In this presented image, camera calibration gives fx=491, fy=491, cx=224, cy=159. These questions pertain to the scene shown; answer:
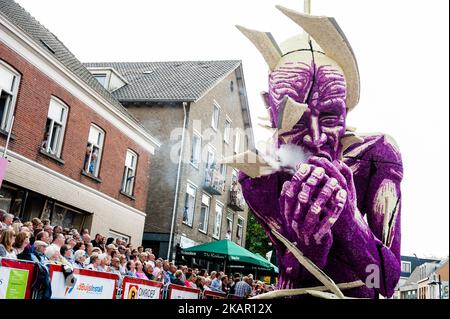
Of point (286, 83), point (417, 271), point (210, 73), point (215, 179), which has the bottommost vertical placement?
point (417, 271)

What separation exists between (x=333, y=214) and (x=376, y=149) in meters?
0.61

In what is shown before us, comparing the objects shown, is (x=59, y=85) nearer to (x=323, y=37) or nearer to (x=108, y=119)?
(x=108, y=119)

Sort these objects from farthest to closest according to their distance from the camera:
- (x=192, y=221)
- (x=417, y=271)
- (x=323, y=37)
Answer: (x=192, y=221)
(x=417, y=271)
(x=323, y=37)


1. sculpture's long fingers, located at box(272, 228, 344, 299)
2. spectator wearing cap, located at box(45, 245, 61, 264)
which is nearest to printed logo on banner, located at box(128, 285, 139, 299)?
spectator wearing cap, located at box(45, 245, 61, 264)

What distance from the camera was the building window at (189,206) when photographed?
11.0 ft

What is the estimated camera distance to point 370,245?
2424 mm

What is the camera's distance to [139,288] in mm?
4008

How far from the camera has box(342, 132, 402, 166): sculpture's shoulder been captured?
264 cm

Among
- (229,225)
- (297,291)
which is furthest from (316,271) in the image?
(229,225)

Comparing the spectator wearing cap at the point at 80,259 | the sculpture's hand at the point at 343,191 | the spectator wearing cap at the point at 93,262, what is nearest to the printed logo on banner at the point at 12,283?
the spectator wearing cap at the point at 80,259

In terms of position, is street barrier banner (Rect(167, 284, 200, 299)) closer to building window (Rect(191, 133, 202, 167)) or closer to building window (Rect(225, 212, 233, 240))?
building window (Rect(225, 212, 233, 240))

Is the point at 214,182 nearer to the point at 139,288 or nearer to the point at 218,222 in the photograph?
the point at 218,222
